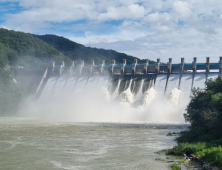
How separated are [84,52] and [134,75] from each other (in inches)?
2759

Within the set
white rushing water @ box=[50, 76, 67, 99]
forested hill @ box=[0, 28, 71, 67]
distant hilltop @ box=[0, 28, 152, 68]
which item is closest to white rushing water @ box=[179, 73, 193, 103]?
white rushing water @ box=[50, 76, 67, 99]

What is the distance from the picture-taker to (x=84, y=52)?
390ft

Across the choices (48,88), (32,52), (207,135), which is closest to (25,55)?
(32,52)

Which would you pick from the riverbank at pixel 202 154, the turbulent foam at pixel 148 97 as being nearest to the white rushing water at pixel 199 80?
the turbulent foam at pixel 148 97

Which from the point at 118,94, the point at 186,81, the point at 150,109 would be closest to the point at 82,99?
the point at 118,94

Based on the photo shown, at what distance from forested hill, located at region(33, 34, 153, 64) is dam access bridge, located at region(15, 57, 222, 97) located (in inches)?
1587

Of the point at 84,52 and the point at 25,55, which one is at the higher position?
the point at 84,52

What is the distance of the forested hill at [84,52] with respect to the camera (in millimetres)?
109000

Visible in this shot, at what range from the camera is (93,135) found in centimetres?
2605

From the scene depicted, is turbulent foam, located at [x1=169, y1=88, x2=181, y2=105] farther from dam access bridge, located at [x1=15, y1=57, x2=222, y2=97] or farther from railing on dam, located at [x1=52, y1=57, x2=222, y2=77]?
railing on dam, located at [x1=52, y1=57, x2=222, y2=77]

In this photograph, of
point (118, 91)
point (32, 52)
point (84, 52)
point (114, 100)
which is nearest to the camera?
point (114, 100)

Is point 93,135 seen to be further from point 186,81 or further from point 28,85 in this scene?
point 28,85

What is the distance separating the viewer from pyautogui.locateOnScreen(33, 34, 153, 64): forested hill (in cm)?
10900

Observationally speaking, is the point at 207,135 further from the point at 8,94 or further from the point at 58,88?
the point at 8,94
